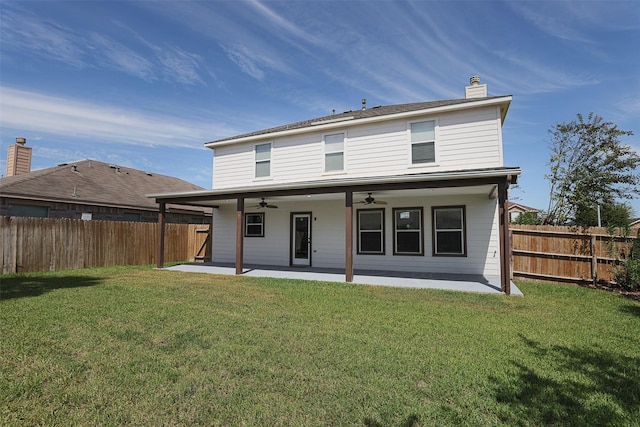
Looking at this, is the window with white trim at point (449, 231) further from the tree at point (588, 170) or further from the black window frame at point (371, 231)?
the tree at point (588, 170)

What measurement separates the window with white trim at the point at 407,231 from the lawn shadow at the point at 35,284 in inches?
358

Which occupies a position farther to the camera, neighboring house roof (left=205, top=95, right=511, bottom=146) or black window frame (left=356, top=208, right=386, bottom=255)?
black window frame (left=356, top=208, right=386, bottom=255)

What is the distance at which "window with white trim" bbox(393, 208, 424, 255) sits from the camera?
37.0 feet

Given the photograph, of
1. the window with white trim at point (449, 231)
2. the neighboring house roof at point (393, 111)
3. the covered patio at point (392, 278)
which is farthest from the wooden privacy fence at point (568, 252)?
the neighboring house roof at point (393, 111)

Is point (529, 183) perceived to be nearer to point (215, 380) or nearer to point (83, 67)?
point (215, 380)

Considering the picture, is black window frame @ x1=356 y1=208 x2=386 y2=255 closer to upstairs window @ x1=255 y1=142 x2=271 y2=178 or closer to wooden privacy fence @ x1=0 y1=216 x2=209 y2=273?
upstairs window @ x1=255 y1=142 x2=271 y2=178

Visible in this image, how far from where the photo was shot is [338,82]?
47.0 ft

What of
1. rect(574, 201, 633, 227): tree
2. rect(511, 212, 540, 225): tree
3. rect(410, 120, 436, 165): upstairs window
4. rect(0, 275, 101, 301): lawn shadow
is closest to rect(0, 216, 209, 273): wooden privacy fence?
rect(0, 275, 101, 301): lawn shadow

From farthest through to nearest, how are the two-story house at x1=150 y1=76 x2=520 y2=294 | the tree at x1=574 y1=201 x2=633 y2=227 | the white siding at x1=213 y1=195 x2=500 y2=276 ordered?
the tree at x1=574 y1=201 x2=633 y2=227, the white siding at x1=213 y1=195 x2=500 y2=276, the two-story house at x1=150 y1=76 x2=520 y2=294

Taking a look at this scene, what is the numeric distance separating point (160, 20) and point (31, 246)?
8.34 m

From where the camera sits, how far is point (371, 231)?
12.0 m

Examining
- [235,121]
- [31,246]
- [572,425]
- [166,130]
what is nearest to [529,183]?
[235,121]

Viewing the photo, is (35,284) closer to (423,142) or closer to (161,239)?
(161,239)

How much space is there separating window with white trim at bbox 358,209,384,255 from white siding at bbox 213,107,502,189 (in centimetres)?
144
